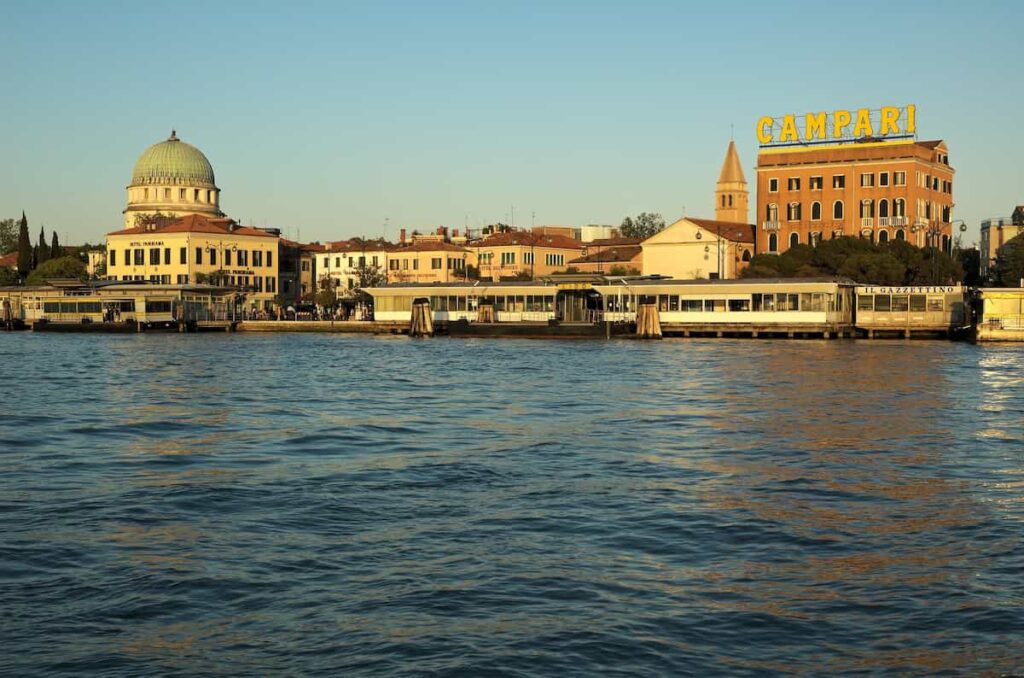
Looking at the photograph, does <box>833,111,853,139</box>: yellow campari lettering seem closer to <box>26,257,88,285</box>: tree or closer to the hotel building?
the hotel building

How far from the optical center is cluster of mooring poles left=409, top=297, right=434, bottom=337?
8569 centimetres

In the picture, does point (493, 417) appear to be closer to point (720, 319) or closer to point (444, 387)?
point (444, 387)

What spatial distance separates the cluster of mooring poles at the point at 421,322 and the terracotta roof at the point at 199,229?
1619 inches

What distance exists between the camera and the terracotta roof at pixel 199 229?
120125 millimetres

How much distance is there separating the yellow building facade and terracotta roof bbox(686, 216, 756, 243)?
41.2 m

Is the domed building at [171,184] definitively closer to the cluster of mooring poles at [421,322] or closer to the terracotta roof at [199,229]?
the terracotta roof at [199,229]

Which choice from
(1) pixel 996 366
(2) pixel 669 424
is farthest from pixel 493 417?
(1) pixel 996 366

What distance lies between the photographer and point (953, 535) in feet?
49.2

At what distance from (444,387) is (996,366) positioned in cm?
2211

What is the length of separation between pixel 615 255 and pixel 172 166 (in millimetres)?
51462

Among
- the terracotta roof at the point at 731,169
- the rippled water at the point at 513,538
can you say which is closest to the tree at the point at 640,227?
the terracotta roof at the point at 731,169

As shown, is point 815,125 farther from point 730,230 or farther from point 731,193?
point 731,193

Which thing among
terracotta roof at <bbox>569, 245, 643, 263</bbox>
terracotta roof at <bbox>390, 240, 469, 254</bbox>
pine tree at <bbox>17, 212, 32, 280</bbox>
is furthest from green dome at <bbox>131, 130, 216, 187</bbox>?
terracotta roof at <bbox>569, 245, 643, 263</bbox>

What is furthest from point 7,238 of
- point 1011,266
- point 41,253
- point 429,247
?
point 1011,266
